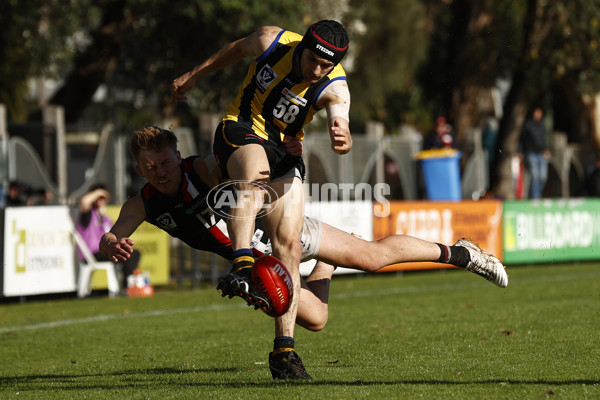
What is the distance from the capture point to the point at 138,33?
929 inches

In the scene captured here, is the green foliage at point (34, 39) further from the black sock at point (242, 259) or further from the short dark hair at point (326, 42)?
the black sock at point (242, 259)

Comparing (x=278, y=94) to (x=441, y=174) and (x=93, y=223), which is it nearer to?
(x=93, y=223)

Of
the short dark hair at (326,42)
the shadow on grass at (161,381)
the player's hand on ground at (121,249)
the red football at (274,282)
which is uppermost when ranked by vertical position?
the short dark hair at (326,42)

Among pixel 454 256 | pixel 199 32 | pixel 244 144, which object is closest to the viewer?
pixel 244 144

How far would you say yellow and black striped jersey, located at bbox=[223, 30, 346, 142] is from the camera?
7121 mm

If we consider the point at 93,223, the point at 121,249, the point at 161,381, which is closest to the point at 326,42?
the point at 121,249

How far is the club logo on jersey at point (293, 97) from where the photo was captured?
7.14m

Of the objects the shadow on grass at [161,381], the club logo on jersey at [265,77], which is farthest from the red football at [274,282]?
the club logo on jersey at [265,77]

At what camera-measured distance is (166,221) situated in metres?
7.32

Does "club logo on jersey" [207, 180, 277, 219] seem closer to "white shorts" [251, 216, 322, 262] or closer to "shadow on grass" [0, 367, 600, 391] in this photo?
"white shorts" [251, 216, 322, 262]

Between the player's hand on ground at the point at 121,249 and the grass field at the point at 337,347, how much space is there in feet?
2.80

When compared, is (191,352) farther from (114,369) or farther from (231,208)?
(231,208)

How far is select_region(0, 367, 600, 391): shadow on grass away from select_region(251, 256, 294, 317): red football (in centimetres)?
61

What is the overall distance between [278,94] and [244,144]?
0.46m
